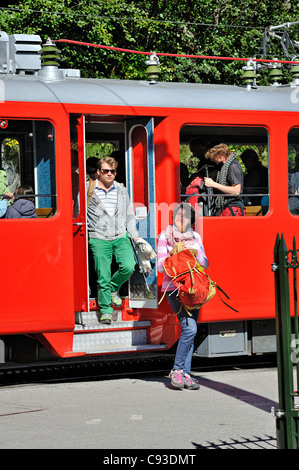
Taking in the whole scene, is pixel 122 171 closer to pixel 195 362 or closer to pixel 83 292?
pixel 83 292

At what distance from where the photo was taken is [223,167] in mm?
9602

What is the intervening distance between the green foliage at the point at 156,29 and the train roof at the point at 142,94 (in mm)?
7507

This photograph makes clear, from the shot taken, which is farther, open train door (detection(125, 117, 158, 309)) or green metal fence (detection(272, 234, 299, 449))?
open train door (detection(125, 117, 158, 309))

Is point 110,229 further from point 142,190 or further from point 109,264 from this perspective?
point 142,190

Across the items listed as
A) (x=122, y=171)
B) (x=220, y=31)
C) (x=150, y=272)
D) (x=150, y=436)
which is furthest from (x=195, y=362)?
(x=220, y=31)

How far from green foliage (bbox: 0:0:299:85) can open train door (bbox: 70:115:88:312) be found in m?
8.22

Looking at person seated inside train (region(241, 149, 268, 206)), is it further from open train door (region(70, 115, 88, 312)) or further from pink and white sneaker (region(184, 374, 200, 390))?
pink and white sneaker (region(184, 374, 200, 390))

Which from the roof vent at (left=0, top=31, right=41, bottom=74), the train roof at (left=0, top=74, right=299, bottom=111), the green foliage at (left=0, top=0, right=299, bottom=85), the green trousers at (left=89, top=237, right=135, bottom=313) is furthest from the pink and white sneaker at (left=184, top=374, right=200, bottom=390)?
the green foliage at (left=0, top=0, right=299, bottom=85)

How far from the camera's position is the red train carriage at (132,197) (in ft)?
28.6

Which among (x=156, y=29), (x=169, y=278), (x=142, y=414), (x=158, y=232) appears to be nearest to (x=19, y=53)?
(x=158, y=232)

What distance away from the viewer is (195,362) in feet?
35.2

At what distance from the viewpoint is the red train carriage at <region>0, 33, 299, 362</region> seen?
28.6ft

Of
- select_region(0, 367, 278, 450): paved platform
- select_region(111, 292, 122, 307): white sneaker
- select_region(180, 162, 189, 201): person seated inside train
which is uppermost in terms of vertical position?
select_region(180, 162, 189, 201): person seated inside train
